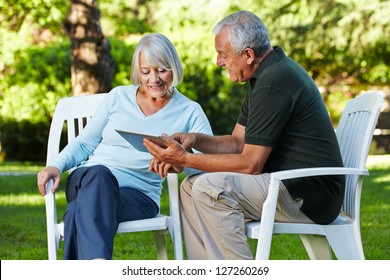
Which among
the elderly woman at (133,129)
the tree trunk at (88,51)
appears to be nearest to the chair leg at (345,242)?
the elderly woman at (133,129)

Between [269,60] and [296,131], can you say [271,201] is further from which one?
[269,60]

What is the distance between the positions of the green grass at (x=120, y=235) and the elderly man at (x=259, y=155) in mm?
1736

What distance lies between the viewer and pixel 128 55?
1390cm

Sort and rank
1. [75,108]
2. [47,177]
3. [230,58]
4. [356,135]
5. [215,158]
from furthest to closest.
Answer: [75,108] → [356,135] → [47,177] → [230,58] → [215,158]

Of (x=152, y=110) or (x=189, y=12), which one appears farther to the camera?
(x=189, y=12)

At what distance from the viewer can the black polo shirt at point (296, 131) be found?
376cm

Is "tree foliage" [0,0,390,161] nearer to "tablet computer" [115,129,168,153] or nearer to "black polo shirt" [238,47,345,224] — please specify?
"tablet computer" [115,129,168,153]

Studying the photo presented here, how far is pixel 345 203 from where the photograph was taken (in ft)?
13.9

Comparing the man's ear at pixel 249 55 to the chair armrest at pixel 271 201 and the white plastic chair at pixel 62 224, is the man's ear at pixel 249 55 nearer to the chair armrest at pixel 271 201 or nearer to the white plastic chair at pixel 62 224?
the chair armrest at pixel 271 201

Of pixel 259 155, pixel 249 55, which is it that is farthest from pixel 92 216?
pixel 249 55

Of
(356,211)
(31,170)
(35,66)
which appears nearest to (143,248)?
(356,211)

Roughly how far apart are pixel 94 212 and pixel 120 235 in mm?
2856

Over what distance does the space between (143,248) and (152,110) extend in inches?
72.6
